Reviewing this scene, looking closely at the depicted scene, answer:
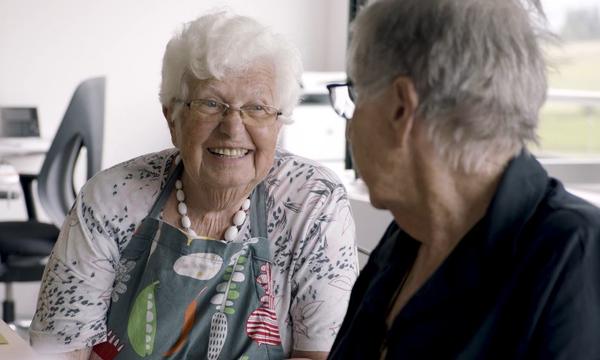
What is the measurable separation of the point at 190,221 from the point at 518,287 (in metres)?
0.96

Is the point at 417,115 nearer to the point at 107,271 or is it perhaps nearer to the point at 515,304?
the point at 515,304

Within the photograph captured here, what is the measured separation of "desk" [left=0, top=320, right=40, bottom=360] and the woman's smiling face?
0.44 m

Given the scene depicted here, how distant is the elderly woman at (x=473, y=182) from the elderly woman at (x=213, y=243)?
0.69 meters

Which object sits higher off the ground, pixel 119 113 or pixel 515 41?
pixel 515 41

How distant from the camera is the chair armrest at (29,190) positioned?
14.9ft

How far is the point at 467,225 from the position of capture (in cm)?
116

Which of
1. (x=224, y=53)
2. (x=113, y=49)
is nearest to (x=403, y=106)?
(x=224, y=53)

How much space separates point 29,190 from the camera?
4.57 meters

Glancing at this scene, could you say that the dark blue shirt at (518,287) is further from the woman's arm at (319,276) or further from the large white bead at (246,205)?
the large white bead at (246,205)

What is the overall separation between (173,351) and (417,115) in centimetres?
90

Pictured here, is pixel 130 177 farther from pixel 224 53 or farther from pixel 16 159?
pixel 16 159

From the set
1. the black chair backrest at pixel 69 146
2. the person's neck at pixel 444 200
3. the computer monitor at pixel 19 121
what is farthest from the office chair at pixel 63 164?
the person's neck at pixel 444 200

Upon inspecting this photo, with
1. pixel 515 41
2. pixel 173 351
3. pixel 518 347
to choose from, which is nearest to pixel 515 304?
pixel 518 347

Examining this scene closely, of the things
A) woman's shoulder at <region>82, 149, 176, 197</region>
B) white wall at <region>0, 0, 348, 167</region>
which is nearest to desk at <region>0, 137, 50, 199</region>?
white wall at <region>0, 0, 348, 167</region>
